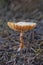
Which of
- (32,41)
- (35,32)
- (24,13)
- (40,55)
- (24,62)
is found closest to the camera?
(24,62)

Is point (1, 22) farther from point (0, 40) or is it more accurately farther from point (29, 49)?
point (29, 49)

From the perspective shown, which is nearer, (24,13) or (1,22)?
(1,22)

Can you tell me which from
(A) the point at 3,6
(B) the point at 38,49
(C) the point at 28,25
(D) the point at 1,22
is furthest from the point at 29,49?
(A) the point at 3,6

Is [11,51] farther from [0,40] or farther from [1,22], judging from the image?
[1,22]

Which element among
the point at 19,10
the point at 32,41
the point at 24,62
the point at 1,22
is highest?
the point at 19,10

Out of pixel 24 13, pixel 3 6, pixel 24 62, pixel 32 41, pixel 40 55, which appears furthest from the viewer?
pixel 3 6

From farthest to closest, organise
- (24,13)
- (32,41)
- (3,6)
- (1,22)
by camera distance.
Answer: (3,6) → (24,13) → (1,22) → (32,41)

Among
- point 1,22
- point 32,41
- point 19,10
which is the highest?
point 19,10

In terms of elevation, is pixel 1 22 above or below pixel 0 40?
above

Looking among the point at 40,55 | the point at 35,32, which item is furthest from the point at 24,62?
the point at 35,32
